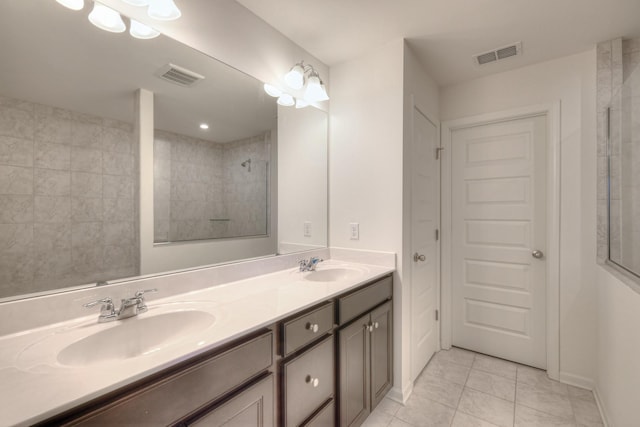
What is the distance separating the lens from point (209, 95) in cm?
147

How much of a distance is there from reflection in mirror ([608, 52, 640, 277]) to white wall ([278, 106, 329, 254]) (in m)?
1.78

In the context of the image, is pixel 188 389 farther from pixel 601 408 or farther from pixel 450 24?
pixel 601 408

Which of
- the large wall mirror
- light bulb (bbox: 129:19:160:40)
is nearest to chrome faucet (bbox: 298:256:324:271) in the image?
the large wall mirror

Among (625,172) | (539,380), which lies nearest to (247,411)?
(539,380)

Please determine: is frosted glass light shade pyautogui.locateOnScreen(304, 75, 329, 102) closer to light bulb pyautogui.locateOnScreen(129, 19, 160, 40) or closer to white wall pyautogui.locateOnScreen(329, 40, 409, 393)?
white wall pyautogui.locateOnScreen(329, 40, 409, 393)

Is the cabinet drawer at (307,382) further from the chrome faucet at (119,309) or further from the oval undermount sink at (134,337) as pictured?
the chrome faucet at (119,309)

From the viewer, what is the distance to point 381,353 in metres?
1.67

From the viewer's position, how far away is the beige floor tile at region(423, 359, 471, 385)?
2.05m

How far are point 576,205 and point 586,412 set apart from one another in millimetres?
1324

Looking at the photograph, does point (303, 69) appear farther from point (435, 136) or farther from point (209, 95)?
point (435, 136)

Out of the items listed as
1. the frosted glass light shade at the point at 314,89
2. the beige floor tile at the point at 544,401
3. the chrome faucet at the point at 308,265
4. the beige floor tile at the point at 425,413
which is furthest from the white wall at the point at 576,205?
the chrome faucet at the point at 308,265

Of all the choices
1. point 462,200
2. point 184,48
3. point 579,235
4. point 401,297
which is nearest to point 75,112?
point 184,48

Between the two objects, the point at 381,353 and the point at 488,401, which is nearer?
the point at 381,353

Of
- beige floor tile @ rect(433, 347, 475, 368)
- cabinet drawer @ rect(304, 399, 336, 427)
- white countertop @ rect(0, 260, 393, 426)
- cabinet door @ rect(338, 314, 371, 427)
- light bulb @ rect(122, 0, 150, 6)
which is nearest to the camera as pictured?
white countertop @ rect(0, 260, 393, 426)
